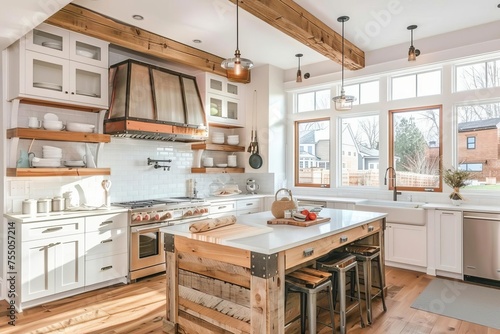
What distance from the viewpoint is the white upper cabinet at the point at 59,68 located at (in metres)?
3.36

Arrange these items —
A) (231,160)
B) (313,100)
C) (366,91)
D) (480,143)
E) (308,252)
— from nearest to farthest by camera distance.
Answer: (308,252) → (480,143) → (366,91) → (231,160) → (313,100)

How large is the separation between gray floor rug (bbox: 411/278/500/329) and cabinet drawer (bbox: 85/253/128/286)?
10.4 feet

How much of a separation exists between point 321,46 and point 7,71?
3.52 m

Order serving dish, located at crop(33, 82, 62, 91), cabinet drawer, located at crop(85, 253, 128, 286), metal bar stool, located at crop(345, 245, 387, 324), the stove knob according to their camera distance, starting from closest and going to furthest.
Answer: metal bar stool, located at crop(345, 245, 387, 324) < serving dish, located at crop(33, 82, 62, 91) < cabinet drawer, located at crop(85, 253, 128, 286) < the stove knob

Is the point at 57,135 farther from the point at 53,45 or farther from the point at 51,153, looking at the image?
the point at 53,45

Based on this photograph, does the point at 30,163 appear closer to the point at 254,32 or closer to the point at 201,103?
the point at 201,103

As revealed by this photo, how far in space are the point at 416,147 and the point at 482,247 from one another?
5.36ft

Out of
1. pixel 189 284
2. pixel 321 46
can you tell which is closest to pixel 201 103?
pixel 321 46

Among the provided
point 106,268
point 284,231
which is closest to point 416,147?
point 284,231

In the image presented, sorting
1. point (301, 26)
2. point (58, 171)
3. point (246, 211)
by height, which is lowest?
point (246, 211)

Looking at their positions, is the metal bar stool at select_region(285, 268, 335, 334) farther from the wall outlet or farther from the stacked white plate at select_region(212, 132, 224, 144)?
the stacked white plate at select_region(212, 132, 224, 144)

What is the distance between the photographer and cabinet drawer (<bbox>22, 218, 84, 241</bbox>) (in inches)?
126

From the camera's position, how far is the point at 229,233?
242cm

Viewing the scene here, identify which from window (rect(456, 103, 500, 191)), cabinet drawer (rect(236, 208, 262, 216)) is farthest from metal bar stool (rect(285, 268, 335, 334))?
window (rect(456, 103, 500, 191))
